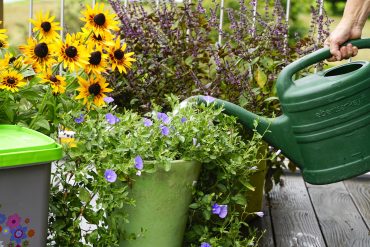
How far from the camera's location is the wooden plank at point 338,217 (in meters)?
2.50

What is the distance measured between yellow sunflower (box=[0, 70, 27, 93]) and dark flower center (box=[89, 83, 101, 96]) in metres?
0.17

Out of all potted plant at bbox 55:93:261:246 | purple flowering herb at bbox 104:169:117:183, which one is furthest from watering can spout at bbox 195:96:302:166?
purple flowering herb at bbox 104:169:117:183

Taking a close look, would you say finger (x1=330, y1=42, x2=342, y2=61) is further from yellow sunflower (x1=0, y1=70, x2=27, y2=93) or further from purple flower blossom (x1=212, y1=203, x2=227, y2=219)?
yellow sunflower (x1=0, y1=70, x2=27, y2=93)

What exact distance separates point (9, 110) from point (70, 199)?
0.29 metres

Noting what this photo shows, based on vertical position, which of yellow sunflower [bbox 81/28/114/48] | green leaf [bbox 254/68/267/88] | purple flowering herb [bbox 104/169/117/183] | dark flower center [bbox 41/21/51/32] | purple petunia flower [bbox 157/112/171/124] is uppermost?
dark flower center [bbox 41/21/51/32]

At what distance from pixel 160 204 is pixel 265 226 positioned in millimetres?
873

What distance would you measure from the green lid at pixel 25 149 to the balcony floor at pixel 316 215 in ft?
3.54

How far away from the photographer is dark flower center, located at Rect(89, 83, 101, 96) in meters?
1.83

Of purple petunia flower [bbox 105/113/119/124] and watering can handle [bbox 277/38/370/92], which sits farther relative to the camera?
watering can handle [bbox 277/38/370/92]

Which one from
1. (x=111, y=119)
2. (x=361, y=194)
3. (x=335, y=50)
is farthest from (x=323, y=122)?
(x=361, y=194)

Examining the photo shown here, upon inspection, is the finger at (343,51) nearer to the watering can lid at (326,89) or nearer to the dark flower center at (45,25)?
the watering can lid at (326,89)

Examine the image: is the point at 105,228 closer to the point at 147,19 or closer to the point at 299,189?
the point at 147,19

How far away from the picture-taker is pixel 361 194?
10.2 ft

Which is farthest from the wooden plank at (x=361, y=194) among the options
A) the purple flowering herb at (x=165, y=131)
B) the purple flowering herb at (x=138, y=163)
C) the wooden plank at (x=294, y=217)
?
the purple flowering herb at (x=138, y=163)
